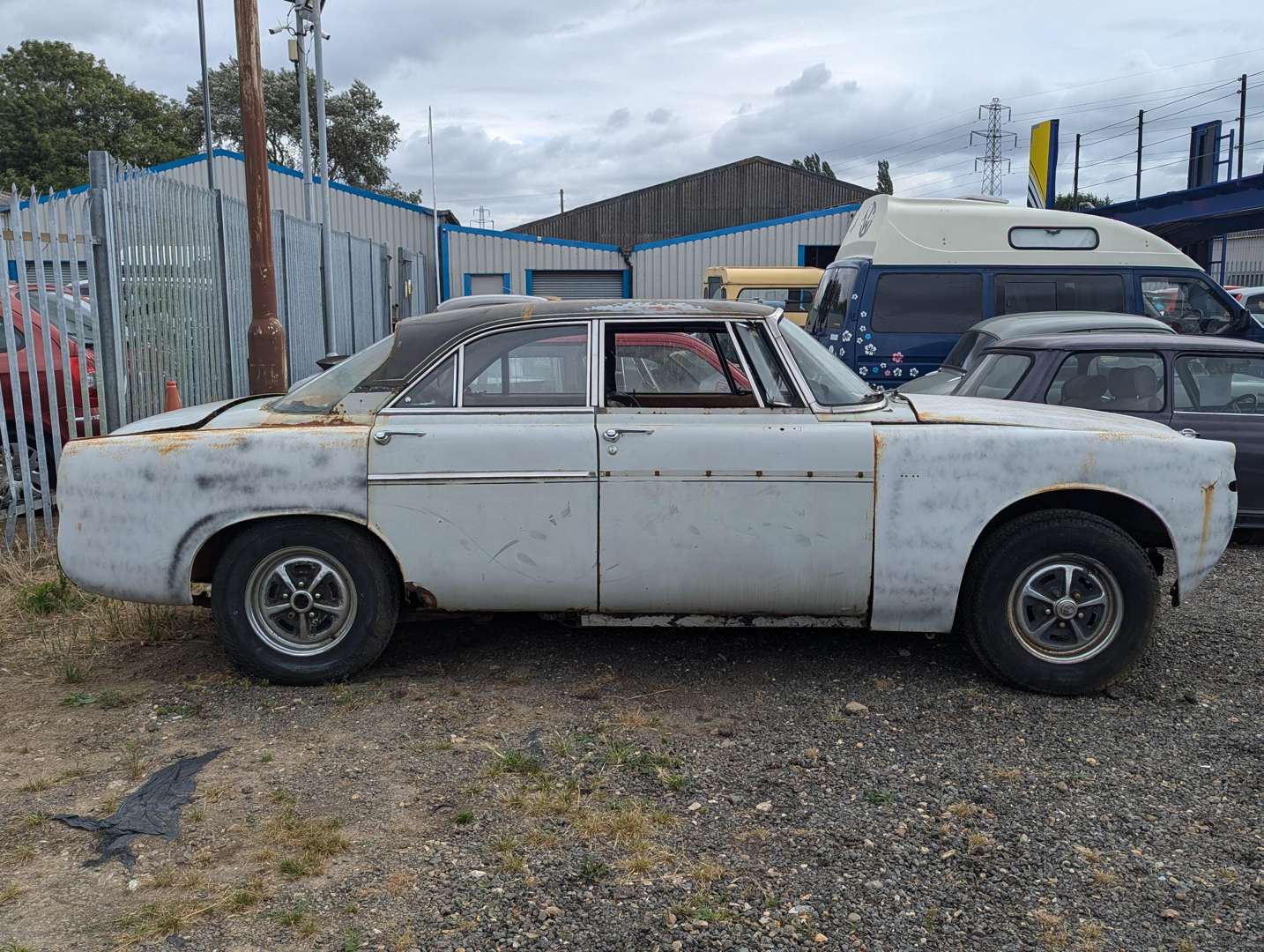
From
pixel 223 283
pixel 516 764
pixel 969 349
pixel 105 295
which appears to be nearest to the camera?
pixel 516 764

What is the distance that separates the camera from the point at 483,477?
460cm

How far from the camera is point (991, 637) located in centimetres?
461

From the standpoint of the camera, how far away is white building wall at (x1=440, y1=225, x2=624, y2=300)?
109 feet

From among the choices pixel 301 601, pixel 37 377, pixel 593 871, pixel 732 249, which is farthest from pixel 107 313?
pixel 732 249

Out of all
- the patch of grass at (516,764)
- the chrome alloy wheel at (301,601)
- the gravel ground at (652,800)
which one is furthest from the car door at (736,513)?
the chrome alloy wheel at (301,601)

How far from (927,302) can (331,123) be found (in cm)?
5483

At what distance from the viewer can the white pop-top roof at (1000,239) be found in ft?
36.0

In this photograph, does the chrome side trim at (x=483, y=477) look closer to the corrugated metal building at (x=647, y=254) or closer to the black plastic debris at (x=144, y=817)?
the black plastic debris at (x=144, y=817)

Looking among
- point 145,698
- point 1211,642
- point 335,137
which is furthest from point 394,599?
point 335,137

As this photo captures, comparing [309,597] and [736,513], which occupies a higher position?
[736,513]

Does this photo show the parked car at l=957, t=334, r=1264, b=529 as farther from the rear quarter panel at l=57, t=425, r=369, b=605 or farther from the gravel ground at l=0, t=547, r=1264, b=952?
the rear quarter panel at l=57, t=425, r=369, b=605

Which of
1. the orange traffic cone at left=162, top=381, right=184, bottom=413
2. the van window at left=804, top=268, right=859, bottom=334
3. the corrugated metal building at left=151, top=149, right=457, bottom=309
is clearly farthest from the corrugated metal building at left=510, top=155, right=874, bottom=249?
the orange traffic cone at left=162, top=381, right=184, bottom=413

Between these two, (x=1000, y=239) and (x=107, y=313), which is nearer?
(x=107, y=313)

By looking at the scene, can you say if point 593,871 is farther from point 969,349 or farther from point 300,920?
point 969,349
